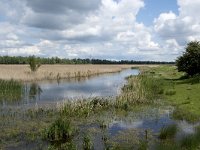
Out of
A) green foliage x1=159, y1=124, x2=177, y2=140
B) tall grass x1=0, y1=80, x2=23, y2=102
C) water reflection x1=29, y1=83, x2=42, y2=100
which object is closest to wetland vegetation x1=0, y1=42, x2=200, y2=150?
green foliage x1=159, y1=124, x2=177, y2=140

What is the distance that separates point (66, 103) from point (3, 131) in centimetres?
733

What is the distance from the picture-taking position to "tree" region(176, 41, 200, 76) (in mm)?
53625

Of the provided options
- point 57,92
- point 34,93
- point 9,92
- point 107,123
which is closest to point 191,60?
point 57,92

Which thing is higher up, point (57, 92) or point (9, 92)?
point (9, 92)

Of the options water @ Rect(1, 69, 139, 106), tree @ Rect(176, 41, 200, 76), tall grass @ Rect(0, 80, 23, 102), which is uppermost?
tree @ Rect(176, 41, 200, 76)

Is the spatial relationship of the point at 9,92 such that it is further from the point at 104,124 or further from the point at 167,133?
the point at 167,133

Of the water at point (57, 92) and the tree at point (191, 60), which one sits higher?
the tree at point (191, 60)

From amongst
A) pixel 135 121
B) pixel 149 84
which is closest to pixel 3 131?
pixel 135 121

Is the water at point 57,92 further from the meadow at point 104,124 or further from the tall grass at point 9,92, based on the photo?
the meadow at point 104,124

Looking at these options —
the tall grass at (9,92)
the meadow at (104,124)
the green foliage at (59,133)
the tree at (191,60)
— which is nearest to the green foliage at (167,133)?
the meadow at (104,124)

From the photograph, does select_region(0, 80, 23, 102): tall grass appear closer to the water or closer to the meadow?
the water

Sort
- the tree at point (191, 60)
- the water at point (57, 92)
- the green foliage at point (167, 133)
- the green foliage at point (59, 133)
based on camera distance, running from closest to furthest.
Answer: the green foliage at point (59, 133)
the green foliage at point (167, 133)
the water at point (57, 92)
the tree at point (191, 60)

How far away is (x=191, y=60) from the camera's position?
5378cm

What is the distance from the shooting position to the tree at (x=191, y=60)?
53.6 m
